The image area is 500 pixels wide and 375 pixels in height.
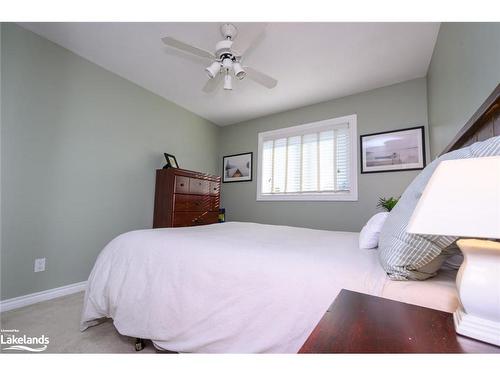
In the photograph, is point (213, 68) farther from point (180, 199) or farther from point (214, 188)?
point (214, 188)

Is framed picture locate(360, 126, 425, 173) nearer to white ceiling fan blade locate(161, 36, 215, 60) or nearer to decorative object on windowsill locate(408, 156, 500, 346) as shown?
white ceiling fan blade locate(161, 36, 215, 60)

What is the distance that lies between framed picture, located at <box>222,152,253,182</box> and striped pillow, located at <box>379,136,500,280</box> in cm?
311

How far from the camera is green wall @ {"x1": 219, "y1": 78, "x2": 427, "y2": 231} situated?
271cm

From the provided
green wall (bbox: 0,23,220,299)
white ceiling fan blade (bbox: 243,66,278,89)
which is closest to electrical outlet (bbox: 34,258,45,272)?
green wall (bbox: 0,23,220,299)

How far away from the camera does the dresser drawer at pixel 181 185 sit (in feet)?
9.61

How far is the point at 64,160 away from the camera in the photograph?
2262 mm

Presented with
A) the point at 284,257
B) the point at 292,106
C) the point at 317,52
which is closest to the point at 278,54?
the point at 317,52

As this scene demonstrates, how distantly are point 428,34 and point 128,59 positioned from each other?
3043 mm

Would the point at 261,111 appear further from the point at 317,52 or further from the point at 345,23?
the point at 345,23

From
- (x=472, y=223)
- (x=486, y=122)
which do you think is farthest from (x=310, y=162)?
(x=472, y=223)

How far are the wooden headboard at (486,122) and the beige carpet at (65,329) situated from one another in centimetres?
210

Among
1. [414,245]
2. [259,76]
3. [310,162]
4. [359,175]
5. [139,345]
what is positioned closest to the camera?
[414,245]

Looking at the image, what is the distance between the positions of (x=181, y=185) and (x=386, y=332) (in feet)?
9.21

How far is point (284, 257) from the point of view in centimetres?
101
